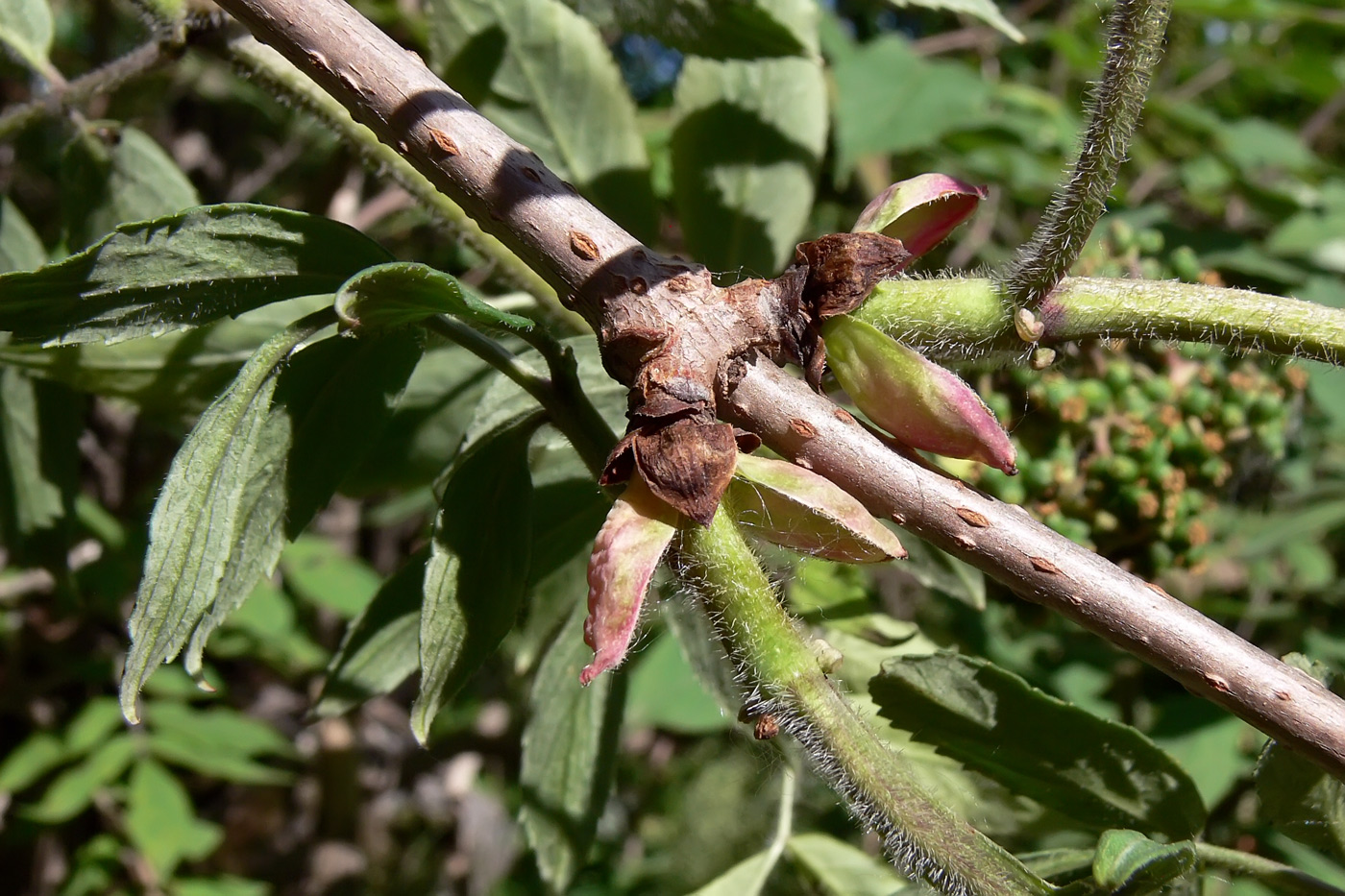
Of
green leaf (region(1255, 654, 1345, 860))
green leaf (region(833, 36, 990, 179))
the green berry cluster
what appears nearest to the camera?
green leaf (region(1255, 654, 1345, 860))

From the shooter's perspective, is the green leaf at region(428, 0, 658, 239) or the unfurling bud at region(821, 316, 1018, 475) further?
the green leaf at region(428, 0, 658, 239)

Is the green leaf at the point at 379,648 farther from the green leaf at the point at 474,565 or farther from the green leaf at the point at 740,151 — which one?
the green leaf at the point at 740,151

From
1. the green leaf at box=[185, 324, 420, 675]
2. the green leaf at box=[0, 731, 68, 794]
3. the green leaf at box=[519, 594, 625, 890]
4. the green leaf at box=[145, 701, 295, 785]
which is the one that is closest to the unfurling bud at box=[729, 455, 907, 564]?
the green leaf at box=[185, 324, 420, 675]

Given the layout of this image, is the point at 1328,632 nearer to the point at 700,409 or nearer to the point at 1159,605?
the point at 1159,605

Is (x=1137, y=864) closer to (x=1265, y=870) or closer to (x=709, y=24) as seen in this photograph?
(x=1265, y=870)

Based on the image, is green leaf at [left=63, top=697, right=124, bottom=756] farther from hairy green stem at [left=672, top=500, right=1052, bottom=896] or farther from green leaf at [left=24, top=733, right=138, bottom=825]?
hairy green stem at [left=672, top=500, right=1052, bottom=896]

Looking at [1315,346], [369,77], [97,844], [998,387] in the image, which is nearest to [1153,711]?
[998,387]
